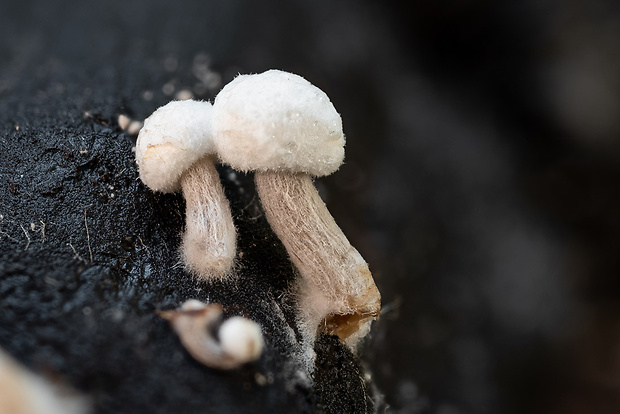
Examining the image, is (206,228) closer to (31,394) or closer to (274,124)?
(274,124)

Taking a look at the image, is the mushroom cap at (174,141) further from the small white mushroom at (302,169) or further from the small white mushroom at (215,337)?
the small white mushroom at (215,337)

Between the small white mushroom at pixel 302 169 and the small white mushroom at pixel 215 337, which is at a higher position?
the small white mushroom at pixel 302 169

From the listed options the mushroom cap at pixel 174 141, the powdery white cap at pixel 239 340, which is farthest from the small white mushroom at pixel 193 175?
the powdery white cap at pixel 239 340

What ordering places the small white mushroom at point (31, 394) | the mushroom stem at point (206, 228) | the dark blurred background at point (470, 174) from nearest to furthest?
the small white mushroom at point (31, 394) < the mushroom stem at point (206, 228) < the dark blurred background at point (470, 174)

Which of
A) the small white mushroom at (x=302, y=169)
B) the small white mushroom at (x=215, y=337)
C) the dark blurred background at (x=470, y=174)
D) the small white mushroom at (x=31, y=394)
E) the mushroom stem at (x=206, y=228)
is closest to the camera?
the small white mushroom at (x=31, y=394)

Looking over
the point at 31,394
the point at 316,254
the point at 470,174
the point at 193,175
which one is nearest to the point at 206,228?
the point at 193,175

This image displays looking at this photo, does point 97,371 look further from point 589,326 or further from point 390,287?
point 589,326

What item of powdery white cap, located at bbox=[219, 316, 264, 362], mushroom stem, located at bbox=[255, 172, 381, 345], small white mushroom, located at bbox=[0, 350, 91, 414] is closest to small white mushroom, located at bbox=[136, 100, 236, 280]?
mushroom stem, located at bbox=[255, 172, 381, 345]

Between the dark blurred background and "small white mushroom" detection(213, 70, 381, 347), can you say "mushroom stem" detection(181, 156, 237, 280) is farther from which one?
the dark blurred background
